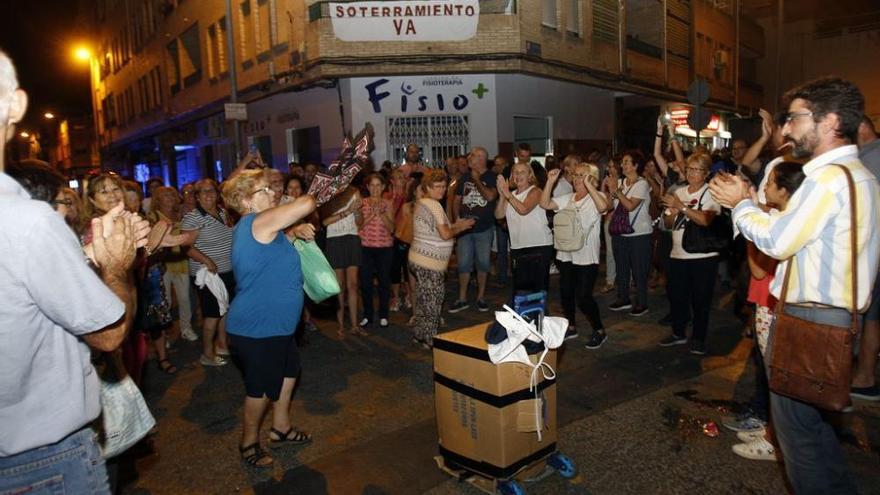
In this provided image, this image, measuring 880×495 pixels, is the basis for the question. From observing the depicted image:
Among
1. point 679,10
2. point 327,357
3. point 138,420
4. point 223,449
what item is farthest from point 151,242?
point 679,10

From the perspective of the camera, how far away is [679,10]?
22.1m

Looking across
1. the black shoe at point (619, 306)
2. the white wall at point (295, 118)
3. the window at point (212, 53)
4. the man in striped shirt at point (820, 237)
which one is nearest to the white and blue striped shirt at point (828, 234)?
the man in striped shirt at point (820, 237)

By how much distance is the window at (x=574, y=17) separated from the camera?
54.4 ft

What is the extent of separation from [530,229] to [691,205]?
1732mm

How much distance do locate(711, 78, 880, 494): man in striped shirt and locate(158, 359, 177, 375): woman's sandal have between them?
18.6 ft

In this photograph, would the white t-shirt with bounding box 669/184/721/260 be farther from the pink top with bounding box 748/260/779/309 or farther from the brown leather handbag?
the brown leather handbag

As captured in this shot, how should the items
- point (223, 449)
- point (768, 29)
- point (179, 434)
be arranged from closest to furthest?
1. point (223, 449)
2. point (179, 434)
3. point (768, 29)

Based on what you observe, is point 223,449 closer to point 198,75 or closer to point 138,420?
point 138,420

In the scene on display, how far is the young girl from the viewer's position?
11.7 ft

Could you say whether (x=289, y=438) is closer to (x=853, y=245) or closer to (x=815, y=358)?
(x=815, y=358)

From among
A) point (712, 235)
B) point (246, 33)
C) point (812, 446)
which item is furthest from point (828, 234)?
point (246, 33)

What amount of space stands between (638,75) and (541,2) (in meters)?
5.97

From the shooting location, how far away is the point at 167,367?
20.4 feet

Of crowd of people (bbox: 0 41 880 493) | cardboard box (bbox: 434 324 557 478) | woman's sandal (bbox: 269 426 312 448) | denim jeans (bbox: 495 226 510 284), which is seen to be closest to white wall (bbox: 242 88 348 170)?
crowd of people (bbox: 0 41 880 493)
